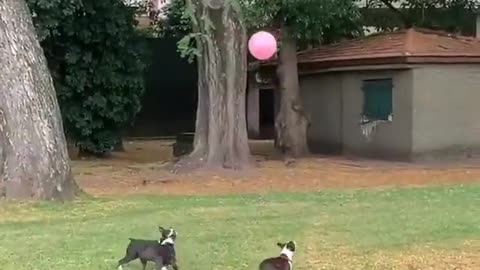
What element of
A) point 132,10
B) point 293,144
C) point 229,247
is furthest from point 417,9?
point 229,247

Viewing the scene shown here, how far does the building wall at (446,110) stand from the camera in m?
18.9

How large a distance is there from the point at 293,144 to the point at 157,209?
954 centimetres

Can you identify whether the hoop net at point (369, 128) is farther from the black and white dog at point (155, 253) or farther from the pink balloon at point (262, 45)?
the black and white dog at point (155, 253)

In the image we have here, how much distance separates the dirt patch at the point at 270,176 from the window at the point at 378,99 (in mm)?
1036

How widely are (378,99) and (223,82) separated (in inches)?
161

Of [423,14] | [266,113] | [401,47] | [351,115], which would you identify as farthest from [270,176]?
[266,113]

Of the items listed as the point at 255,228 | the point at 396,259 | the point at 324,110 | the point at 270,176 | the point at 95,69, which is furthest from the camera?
the point at 324,110

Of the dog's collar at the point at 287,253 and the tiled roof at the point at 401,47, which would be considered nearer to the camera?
the dog's collar at the point at 287,253

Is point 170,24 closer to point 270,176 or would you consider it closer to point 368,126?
point 368,126

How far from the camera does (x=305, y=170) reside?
17594mm

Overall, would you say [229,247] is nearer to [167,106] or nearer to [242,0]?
[242,0]

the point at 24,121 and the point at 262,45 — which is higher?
the point at 262,45

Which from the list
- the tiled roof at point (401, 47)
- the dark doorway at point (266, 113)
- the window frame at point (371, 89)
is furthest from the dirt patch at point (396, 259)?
the dark doorway at point (266, 113)

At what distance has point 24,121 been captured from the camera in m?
11.9
